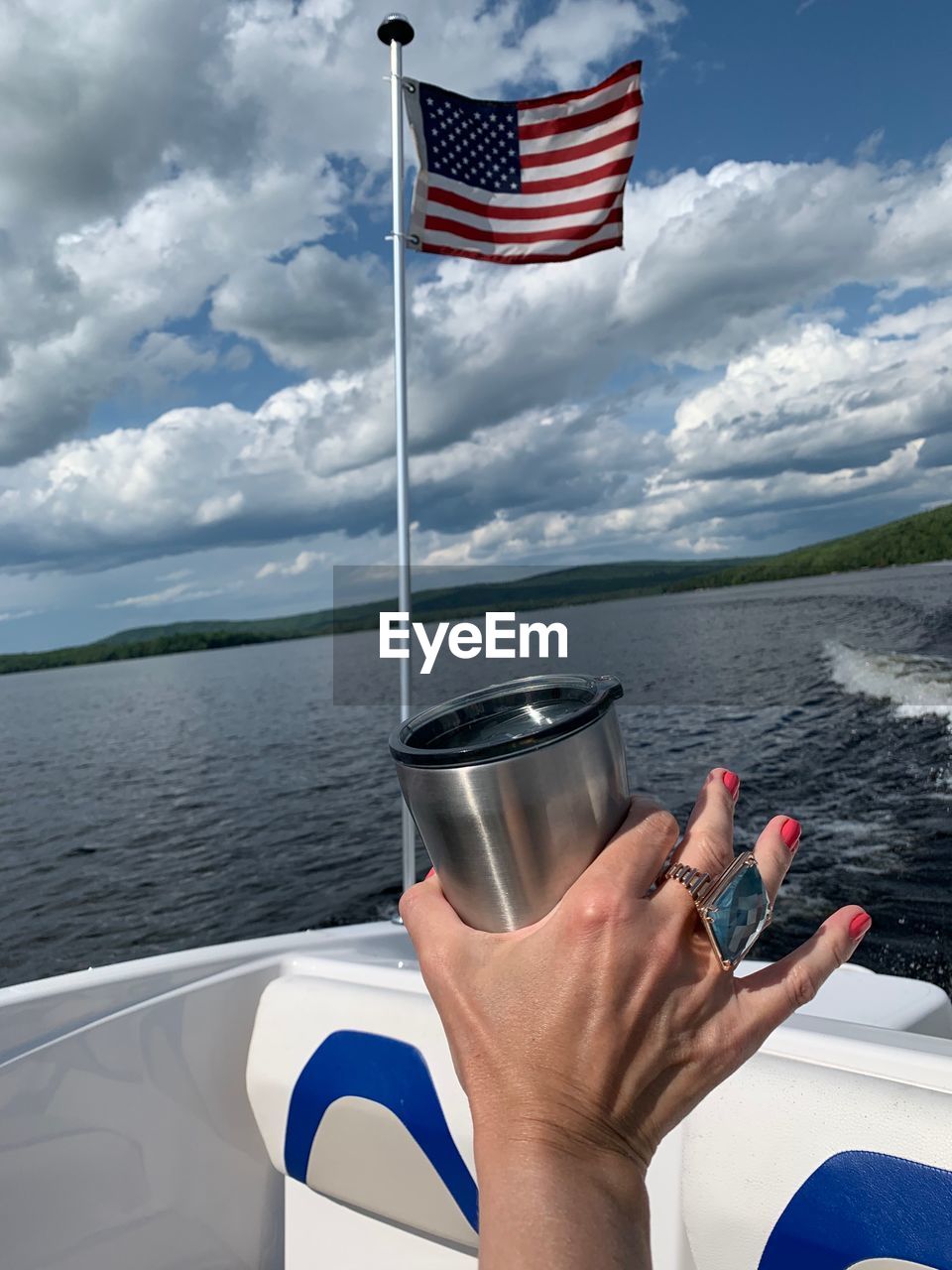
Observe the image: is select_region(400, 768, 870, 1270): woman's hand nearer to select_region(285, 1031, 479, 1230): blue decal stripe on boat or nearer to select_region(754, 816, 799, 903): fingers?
select_region(754, 816, 799, 903): fingers

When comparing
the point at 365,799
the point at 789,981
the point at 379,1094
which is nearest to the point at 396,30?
the point at 379,1094

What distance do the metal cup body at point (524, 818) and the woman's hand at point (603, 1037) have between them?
0.03 metres

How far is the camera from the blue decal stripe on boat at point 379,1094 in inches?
75.1

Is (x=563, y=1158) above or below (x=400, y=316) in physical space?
below

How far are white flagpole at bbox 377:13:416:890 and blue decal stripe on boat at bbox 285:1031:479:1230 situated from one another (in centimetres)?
169

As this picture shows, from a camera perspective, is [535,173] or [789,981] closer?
[789,981]

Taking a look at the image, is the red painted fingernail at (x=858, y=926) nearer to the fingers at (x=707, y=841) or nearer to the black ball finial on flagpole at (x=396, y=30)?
the fingers at (x=707, y=841)

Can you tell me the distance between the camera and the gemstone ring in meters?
0.65

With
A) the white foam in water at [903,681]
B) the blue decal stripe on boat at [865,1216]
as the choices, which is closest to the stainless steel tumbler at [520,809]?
the blue decal stripe on boat at [865,1216]

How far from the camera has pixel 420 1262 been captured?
218 centimetres

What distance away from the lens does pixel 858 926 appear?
2.37 feet

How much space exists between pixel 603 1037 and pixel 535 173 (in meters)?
5.55

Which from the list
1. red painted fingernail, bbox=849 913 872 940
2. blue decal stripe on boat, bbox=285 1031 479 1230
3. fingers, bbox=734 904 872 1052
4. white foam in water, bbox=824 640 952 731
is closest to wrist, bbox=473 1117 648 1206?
fingers, bbox=734 904 872 1052

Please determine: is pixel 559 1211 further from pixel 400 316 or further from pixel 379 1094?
pixel 400 316
